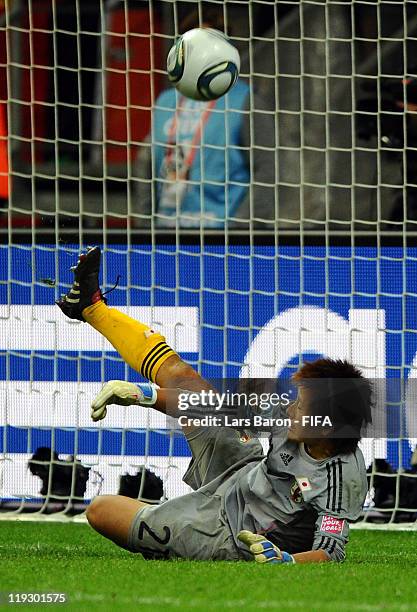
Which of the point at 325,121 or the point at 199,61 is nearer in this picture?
the point at 199,61

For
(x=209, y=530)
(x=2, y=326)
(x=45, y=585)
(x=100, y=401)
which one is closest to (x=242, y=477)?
(x=209, y=530)

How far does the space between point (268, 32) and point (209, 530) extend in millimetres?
3809

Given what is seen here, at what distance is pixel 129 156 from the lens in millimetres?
7695

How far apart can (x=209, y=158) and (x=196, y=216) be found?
399 mm

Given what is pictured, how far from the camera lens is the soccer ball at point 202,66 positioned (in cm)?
625

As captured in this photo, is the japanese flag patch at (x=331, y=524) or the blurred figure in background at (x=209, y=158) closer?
the japanese flag patch at (x=331, y=524)

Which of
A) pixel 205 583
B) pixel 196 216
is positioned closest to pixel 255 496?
pixel 205 583

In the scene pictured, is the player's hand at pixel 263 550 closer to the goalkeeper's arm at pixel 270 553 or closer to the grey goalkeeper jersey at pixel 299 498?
the goalkeeper's arm at pixel 270 553

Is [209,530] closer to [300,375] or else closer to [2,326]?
[300,375]

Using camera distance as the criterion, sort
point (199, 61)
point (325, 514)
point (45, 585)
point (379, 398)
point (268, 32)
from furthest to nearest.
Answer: point (268, 32)
point (379, 398)
point (199, 61)
point (325, 514)
point (45, 585)
